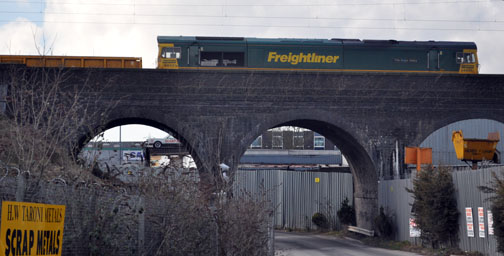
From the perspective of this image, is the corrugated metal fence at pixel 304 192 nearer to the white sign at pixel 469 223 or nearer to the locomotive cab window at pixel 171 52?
the locomotive cab window at pixel 171 52

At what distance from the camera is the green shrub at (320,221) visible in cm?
3909

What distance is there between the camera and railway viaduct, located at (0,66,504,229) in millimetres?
31594

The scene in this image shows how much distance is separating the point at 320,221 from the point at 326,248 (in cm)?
1197

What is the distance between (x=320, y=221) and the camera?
128 ft

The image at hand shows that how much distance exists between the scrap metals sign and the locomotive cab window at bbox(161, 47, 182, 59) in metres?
27.5

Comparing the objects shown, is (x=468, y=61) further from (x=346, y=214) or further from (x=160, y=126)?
(x=160, y=126)

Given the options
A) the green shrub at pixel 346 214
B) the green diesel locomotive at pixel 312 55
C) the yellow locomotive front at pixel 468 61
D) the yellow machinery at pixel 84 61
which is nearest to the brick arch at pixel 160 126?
the yellow machinery at pixel 84 61

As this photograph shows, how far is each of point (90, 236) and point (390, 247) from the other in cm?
2169

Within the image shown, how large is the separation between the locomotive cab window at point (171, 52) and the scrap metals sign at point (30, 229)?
90.2ft

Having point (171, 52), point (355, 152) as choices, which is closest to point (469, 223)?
point (355, 152)

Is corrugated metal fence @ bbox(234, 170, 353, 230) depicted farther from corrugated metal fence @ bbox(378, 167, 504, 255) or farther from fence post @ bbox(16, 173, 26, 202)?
fence post @ bbox(16, 173, 26, 202)

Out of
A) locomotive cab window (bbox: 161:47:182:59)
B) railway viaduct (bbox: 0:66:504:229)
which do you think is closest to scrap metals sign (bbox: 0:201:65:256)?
railway viaduct (bbox: 0:66:504:229)

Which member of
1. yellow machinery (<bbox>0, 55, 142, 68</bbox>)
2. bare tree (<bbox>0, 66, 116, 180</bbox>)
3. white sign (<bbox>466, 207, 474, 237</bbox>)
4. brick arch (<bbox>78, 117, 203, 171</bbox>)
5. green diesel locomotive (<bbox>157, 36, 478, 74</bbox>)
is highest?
green diesel locomotive (<bbox>157, 36, 478, 74</bbox>)

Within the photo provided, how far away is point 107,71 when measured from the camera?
31.2 m
